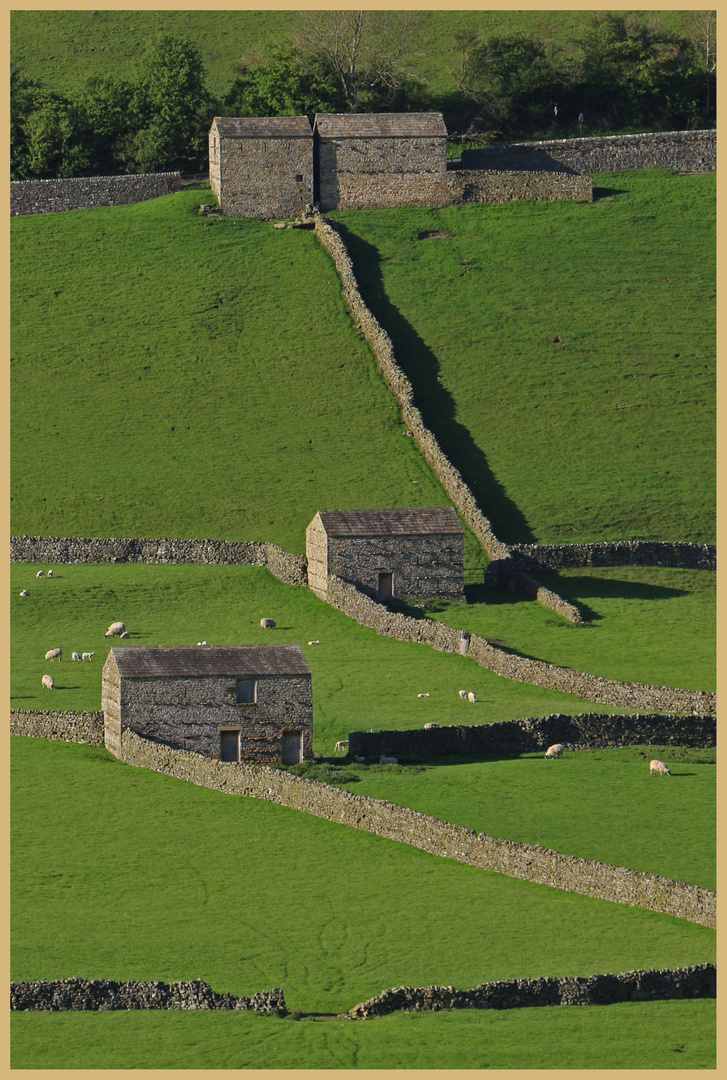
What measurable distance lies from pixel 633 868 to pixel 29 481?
4075cm

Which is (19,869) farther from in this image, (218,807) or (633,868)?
(633,868)

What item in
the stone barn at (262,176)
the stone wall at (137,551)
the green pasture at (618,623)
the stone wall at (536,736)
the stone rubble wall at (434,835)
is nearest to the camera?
the stone rubble wall at (434,835)

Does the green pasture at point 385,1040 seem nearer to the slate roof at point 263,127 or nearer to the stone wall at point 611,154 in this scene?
the slate roof at point 263,127

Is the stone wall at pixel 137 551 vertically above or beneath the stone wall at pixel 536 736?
above

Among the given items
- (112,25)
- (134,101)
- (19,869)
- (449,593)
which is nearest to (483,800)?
(19,869)

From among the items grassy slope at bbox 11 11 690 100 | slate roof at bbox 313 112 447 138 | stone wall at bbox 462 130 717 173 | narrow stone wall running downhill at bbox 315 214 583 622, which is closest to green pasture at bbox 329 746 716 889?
narrow stone wall running downhill at bbox 315 214 583 622

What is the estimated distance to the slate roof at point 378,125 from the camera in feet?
342

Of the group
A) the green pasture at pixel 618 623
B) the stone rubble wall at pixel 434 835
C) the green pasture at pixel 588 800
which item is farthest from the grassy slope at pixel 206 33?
the stone rubble wall at pixel 434 835

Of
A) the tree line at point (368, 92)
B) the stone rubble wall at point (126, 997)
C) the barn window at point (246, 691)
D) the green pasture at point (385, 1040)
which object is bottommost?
the green pasture at point (385, 1040)

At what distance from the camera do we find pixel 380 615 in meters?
67.5

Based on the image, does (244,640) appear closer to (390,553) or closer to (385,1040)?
(390,553)

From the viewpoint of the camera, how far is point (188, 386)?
8794 centimetres

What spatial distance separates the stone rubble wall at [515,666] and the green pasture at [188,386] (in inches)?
270

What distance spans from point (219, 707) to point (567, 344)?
40.5 metres
